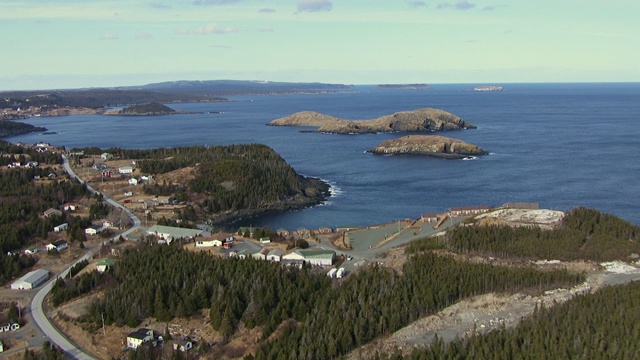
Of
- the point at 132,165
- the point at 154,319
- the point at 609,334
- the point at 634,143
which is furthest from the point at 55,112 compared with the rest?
the point at 609,334

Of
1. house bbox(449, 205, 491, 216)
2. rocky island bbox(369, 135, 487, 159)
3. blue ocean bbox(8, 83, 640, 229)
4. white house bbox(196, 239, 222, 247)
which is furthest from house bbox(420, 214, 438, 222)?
rocky island bbox(369, 135, 487, 159)

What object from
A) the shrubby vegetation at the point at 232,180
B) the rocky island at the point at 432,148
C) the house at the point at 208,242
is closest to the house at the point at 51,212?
the shrubby vegetation at the point at 232,180

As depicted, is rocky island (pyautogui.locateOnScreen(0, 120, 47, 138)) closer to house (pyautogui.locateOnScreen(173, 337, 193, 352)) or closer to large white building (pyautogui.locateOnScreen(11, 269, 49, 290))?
large white building (pyautogui.locateOnScreen(11, 269, 49, 290))

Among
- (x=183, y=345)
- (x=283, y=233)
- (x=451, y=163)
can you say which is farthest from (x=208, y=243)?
(x=451, y=163)

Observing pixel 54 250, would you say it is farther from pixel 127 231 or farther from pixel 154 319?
pixel 154 319

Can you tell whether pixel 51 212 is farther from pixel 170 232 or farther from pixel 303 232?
pixel 303 232

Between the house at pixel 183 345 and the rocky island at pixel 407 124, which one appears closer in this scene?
the house at pixel 183 345

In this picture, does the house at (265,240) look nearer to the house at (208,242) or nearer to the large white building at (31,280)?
the house at (208,242)
